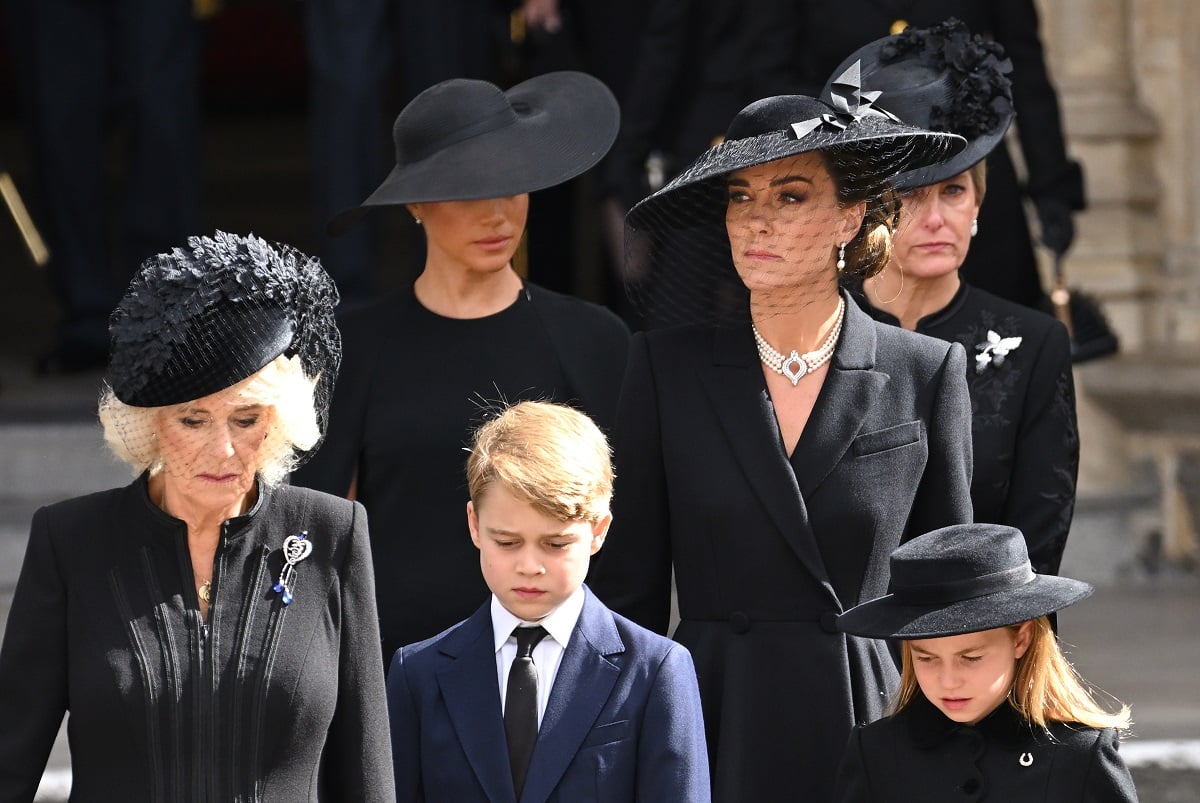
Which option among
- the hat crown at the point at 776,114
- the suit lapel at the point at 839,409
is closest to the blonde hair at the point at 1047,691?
the suit lapel at the point at 839,409

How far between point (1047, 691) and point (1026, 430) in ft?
3.11

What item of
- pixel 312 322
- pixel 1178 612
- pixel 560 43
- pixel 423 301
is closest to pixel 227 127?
→ pixel 560 43

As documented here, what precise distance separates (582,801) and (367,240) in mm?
3871

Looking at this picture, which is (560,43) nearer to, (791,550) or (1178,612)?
(1178,612)

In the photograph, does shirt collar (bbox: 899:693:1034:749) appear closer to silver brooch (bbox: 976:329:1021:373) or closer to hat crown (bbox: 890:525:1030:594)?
hat crown (bbox: 890:525:1030:594)

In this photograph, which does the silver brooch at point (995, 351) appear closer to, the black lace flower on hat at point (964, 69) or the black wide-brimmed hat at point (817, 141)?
the black lace flower on hat at point (964, 69)

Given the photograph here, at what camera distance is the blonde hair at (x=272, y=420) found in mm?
3217

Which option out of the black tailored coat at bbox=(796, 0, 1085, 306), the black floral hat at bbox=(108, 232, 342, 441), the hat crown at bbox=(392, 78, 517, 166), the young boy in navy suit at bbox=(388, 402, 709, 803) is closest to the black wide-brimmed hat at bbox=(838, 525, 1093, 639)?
the young boy in navy suit at bbox=(388, 402, 709, 803)

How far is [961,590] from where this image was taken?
344 centimetres

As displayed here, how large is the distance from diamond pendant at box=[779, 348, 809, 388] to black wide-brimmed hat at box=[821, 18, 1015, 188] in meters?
0.67

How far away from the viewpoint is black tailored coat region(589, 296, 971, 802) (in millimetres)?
3729

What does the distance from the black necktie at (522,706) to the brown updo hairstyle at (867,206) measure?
82 centimetres

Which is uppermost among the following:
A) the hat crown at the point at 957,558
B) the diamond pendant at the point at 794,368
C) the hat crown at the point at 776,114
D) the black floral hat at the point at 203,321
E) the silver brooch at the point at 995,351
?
the hat crown at the point at 776,114

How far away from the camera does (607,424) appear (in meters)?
4.38
